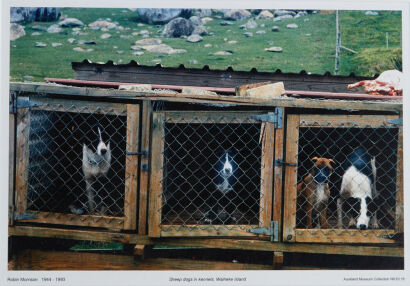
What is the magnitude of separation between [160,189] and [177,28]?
9.74 feet

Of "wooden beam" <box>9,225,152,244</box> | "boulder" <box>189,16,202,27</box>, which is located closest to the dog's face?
"wooden beam" <box>9,225,152,244</box>

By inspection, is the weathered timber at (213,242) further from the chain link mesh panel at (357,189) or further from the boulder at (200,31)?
the boulder at (200,31)

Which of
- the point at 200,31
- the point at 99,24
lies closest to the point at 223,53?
the point at 200,31

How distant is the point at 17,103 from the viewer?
227 cm

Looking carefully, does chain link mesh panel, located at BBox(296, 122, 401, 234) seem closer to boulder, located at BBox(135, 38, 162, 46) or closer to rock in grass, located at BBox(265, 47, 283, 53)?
rock in grass, located at BBox(265, 47, 283, 53)

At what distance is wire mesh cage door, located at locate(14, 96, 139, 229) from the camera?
227cm

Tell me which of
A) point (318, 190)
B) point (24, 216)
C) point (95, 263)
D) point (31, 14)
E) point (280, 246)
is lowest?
point (95, 263)

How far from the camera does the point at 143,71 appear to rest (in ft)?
12.7

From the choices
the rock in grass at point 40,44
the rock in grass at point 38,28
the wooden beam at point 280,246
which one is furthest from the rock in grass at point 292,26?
the wooden beam at point 280,246

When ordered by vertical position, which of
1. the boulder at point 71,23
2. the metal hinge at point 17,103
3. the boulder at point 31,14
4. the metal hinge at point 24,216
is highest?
the boulder at point 71,23

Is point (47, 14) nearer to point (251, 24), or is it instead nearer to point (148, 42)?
point (148, 42)

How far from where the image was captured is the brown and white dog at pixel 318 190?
264cm
